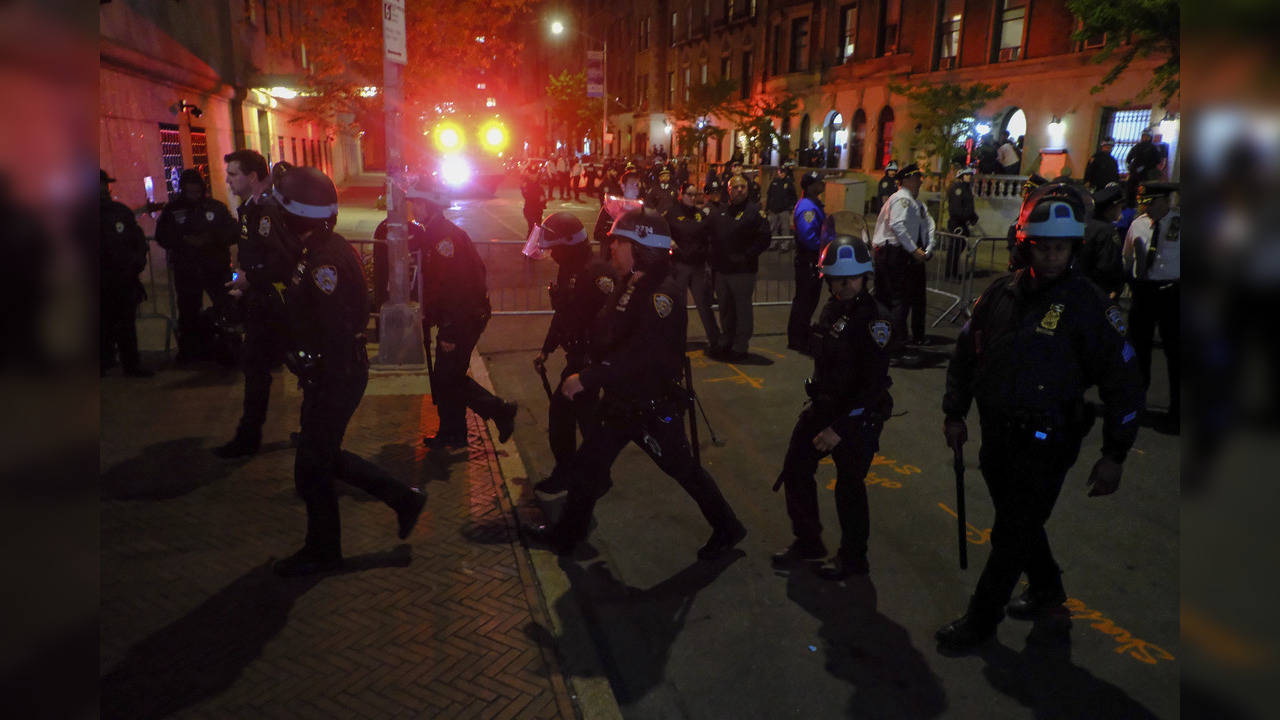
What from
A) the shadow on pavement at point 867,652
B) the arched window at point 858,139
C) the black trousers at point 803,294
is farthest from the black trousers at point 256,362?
the arched window at point 858,139

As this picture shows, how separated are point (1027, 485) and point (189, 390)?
7277 mm

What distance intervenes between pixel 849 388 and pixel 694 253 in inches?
199

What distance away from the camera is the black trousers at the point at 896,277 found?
8703 mm

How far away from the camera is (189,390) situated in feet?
25.3

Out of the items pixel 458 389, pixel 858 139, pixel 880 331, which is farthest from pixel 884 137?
pixel 880 331

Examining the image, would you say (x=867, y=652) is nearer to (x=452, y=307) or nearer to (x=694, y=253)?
(x=452, y=307)

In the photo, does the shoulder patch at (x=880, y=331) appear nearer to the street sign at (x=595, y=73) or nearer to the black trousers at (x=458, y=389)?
the black trousers at (x=458, y=389)

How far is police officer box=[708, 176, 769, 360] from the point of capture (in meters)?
9.08

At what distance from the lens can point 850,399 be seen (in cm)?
443

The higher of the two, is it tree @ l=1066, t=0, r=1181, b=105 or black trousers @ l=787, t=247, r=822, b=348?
tree @ l=1066, t=0, r=1181, b=105

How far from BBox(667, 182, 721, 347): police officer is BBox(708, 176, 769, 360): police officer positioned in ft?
0.45

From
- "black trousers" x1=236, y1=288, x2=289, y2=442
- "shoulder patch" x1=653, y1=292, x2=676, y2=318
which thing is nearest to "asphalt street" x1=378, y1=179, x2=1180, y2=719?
"shoulder patch" x1=653, y1=292, x2=676, y2=318

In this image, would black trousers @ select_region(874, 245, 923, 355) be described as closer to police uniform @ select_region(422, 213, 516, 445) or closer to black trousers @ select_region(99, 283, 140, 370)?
police uniform @ select_region(422, 213, 516, 445)

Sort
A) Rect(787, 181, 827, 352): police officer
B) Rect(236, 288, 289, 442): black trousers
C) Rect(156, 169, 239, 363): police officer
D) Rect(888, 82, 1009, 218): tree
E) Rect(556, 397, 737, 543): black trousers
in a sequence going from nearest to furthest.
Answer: Rect(556, 397, 737, 543): black trousers, Rect(236, 288, 289, 442): black trousers, Rect(156, 169, 239, 363): police officer, Rect(787, 181, 827, 352): police officer, Rect(888, 82, 1009, 218): tree
